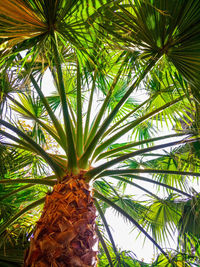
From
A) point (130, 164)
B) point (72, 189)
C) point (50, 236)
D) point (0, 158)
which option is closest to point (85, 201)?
point (72, 189)

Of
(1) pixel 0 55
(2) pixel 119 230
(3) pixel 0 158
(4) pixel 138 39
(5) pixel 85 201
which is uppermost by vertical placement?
(4) pixel 138 39

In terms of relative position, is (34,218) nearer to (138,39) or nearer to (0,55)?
(0,55)

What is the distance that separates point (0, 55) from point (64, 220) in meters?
1.42

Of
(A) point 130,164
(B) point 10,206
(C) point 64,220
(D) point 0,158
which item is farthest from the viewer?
(A) point 130,164

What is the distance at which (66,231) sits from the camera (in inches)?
67.0

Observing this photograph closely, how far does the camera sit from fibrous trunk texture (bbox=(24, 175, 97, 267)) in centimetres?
160

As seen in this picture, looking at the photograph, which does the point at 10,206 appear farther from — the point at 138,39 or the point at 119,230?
the point at 138,39

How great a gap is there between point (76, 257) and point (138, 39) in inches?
67.8

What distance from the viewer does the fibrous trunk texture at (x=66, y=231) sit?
1.60m

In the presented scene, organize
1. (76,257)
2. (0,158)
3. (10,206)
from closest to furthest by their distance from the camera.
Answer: (76,257)
(0,158)
(10,206)

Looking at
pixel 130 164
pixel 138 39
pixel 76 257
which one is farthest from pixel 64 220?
pixel 130 164

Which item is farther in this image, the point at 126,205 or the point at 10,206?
the point at 126,205

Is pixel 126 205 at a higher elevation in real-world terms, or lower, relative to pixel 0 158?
lower

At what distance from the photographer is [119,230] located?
3355 mm
